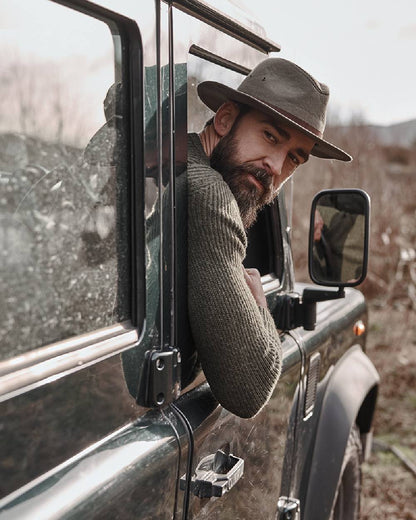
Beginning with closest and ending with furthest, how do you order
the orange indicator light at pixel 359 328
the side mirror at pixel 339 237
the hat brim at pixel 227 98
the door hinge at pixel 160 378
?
the door hinge at pixel 160 378 → the hat brim at pixel 227 98 → the side mirror at pixel 339 237 → the orange indicator light at pixel 359 328

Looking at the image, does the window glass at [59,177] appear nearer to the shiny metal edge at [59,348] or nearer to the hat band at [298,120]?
the shiny metal edge at [59,348]

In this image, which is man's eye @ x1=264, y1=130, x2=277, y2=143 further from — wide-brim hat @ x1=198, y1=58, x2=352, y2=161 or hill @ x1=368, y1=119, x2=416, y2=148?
hill @ x1=368, y1=119, x2=416, y2=148

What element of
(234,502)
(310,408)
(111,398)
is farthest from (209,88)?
(310,408)

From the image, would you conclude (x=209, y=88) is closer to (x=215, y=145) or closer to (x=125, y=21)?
(x=215, y=145)

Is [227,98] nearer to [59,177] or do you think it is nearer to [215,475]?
[59,177]

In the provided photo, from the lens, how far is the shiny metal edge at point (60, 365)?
100cm

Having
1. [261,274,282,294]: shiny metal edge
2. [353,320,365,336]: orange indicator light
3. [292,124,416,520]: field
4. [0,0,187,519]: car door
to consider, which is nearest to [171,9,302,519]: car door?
[261,274,282,294]: shiny metal edge

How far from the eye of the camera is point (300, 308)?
7.44 ft

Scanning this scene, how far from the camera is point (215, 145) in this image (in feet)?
6.11

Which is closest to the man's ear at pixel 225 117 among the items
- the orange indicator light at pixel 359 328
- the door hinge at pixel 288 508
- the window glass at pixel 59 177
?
the window glass at pixel 59 177

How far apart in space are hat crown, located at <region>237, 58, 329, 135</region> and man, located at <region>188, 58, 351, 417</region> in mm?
15

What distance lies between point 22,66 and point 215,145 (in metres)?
0.89

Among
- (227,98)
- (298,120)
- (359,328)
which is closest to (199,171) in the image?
(227,98)

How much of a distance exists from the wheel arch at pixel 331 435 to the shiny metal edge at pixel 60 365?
4.40 feet
